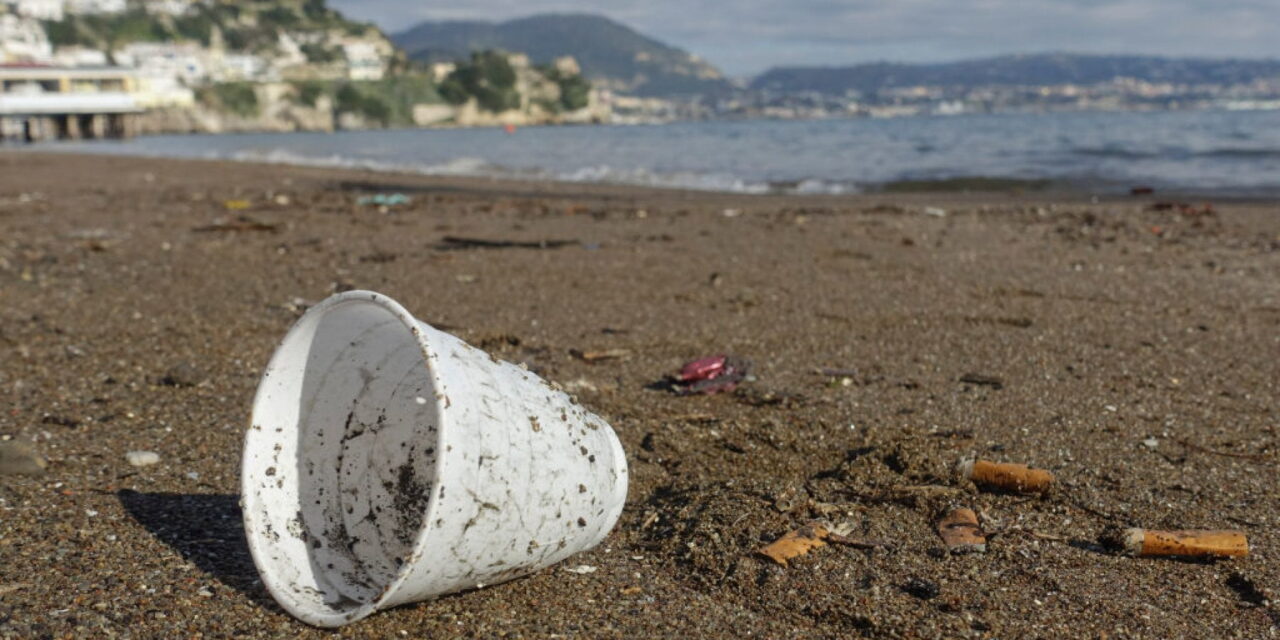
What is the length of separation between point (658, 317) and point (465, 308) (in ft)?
4.49

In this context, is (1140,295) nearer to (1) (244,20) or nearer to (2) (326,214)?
(2) (326,214)

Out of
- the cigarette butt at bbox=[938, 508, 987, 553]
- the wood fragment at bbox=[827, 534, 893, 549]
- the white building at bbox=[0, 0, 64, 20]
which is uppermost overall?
the white building at bbox=[0, 0, 64, 20]

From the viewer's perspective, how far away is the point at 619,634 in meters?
2.47

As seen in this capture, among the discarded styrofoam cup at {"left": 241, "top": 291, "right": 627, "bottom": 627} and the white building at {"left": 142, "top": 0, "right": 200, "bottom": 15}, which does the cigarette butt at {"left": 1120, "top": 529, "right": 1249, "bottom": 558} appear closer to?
the discarded styrofoam cup at {"left": 241, "top": 291, "right": 627, "bottom": 627}

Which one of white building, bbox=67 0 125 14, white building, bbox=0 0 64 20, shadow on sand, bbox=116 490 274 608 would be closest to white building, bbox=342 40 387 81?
white building, bbox=67 0 125 14

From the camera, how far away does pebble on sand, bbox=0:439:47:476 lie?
3370mm

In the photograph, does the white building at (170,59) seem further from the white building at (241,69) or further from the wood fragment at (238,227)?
the wood fragment at (238,227)

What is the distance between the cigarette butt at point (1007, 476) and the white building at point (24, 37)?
12355 centimetres

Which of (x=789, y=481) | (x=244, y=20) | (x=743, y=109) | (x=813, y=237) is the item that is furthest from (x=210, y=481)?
(x=244, y=20)

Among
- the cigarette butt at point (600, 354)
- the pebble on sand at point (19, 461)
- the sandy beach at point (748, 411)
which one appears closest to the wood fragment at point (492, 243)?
the sandy beach at point (748, 411)

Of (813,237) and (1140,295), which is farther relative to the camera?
(813,237)

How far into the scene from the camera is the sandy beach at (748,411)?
2604 mm

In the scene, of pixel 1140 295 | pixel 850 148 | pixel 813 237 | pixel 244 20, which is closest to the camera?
pixel 1140 295

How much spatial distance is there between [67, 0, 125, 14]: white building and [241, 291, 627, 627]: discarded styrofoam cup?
177m
